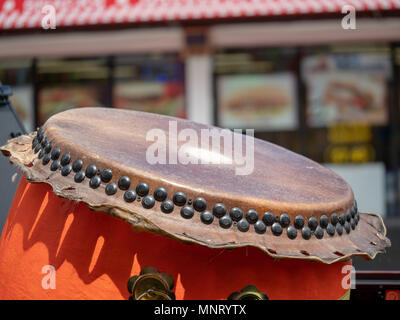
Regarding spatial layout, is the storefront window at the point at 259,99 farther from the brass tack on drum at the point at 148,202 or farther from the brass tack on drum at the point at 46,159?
the brass tack on drum at the point at 148,202

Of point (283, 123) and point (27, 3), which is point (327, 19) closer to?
point (283, 123)

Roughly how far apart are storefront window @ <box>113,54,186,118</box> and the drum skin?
5950 mm

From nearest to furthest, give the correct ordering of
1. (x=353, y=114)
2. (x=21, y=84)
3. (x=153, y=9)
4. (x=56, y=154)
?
(x=56, y=154)
(x=153, y=9)
(x=353, y=114)
(x=21, y=84)

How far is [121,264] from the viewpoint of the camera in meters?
1.22

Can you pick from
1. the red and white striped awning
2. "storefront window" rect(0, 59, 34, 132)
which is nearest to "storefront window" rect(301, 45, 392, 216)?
the red and white striped awning

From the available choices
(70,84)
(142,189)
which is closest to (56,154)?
(142,189)

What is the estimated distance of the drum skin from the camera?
1.21 metres

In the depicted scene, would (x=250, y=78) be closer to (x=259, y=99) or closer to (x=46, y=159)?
(x=259, y=99)

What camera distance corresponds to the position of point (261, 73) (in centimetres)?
723

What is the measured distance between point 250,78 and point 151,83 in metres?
1.43

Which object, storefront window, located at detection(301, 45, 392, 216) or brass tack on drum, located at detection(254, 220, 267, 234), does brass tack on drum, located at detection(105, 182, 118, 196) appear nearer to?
brass tack on drum, located at detection(254, 220, 267, 234)

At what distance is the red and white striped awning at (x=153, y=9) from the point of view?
603 centimetres
